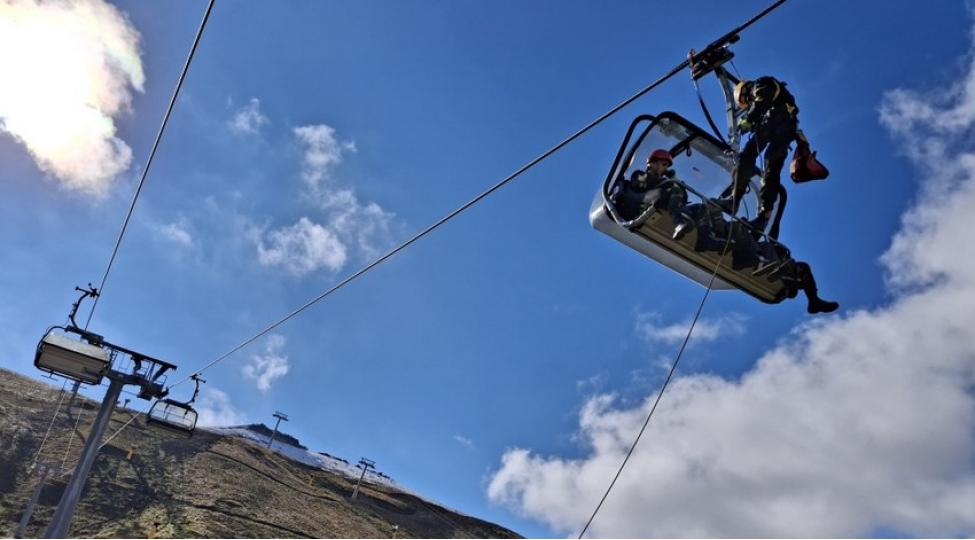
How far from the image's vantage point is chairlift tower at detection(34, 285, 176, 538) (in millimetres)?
13688

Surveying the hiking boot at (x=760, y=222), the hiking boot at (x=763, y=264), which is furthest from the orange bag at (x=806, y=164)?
the hiking boot at (x=763, y=264)

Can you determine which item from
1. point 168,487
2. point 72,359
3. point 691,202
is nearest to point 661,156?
point 691,202

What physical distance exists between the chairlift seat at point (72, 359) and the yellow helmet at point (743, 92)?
12868mm

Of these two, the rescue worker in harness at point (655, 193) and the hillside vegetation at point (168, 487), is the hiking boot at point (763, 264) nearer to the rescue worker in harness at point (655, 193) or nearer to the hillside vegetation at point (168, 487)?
the rescue worker in harness at point (655, 193)

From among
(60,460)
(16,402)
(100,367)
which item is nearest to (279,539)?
(60,460)

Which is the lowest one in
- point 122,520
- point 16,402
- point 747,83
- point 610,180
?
point 122,520

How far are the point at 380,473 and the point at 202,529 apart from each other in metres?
29.4

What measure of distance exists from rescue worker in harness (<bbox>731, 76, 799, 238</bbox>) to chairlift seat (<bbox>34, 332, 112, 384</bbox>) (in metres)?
12.6

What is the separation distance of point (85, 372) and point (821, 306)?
44.4ft

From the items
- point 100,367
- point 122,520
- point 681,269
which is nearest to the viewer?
point 681,269

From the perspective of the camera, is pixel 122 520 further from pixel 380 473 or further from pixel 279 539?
pixel 380 473

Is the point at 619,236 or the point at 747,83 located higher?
the point at 747,83

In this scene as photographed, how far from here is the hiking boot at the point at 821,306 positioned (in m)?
7.16

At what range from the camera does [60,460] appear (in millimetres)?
32844
